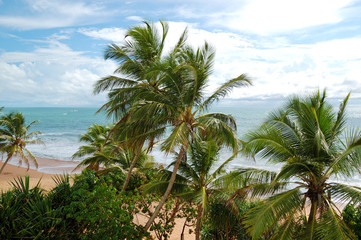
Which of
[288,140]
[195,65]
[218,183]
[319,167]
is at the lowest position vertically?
[218,183]

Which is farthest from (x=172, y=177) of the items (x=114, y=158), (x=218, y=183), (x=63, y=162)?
(x=63, y=162)

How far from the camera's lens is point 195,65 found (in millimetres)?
8758

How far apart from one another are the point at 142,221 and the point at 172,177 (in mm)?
7266

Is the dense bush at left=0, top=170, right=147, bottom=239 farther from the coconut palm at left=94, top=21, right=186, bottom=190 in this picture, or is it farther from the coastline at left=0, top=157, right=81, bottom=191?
the coastline at left=0, top=157, right=81, bottom=191

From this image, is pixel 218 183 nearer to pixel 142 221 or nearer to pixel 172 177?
pixel 172 177

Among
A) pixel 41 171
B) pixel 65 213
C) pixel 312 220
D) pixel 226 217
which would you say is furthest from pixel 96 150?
pixel 41 171

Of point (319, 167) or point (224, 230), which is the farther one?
point (224, 230)

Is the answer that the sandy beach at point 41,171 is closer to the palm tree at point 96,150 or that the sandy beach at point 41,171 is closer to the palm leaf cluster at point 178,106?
the palm tree at point 96,150

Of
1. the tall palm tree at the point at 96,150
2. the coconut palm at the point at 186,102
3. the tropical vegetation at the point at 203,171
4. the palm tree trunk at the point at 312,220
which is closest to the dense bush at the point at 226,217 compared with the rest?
the tropical vegetation at the point at 203,171

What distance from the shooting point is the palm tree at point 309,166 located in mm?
6395

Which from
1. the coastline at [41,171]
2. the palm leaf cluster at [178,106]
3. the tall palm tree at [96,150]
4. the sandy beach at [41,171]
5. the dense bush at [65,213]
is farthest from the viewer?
the coastline at [41,171]

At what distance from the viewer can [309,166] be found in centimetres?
689

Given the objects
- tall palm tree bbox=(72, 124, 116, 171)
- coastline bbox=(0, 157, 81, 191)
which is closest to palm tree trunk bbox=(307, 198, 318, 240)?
tall palm tree bbox=(72, 124, 116, 171)

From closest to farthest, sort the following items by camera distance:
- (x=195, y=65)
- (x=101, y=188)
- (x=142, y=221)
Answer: (x=101, y=188) < (x=195, y=65) < (x=142, y=221)
